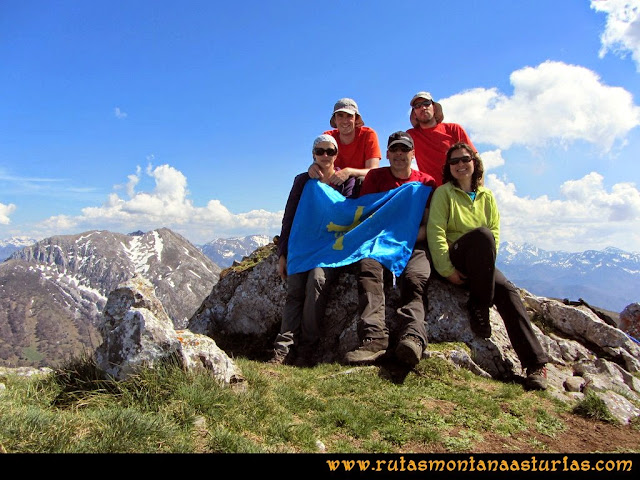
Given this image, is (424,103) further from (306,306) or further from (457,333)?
(306,306)

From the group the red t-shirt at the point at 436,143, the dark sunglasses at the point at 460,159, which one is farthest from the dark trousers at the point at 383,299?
the red t-shirt at the point at 436,143

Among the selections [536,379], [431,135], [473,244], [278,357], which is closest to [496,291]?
[473,244]

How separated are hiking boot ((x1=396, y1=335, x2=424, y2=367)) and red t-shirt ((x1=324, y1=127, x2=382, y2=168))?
6354 millimetres

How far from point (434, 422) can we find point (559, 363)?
8.46 meters

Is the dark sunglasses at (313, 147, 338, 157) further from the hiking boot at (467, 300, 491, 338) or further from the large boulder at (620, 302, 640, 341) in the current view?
the large boulder at (620, 302, 640, 341)

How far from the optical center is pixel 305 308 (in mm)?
10258

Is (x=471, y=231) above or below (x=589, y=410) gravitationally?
above

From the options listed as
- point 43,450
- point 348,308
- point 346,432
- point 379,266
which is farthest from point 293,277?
point 43,450

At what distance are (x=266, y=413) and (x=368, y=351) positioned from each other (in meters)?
3.40

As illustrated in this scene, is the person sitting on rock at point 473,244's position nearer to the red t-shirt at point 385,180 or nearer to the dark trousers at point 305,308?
the red t-shirt at point 385,180

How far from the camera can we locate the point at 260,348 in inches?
487

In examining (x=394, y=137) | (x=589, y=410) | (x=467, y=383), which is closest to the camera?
(x=589, y=410)

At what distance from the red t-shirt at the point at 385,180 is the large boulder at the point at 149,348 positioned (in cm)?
673
